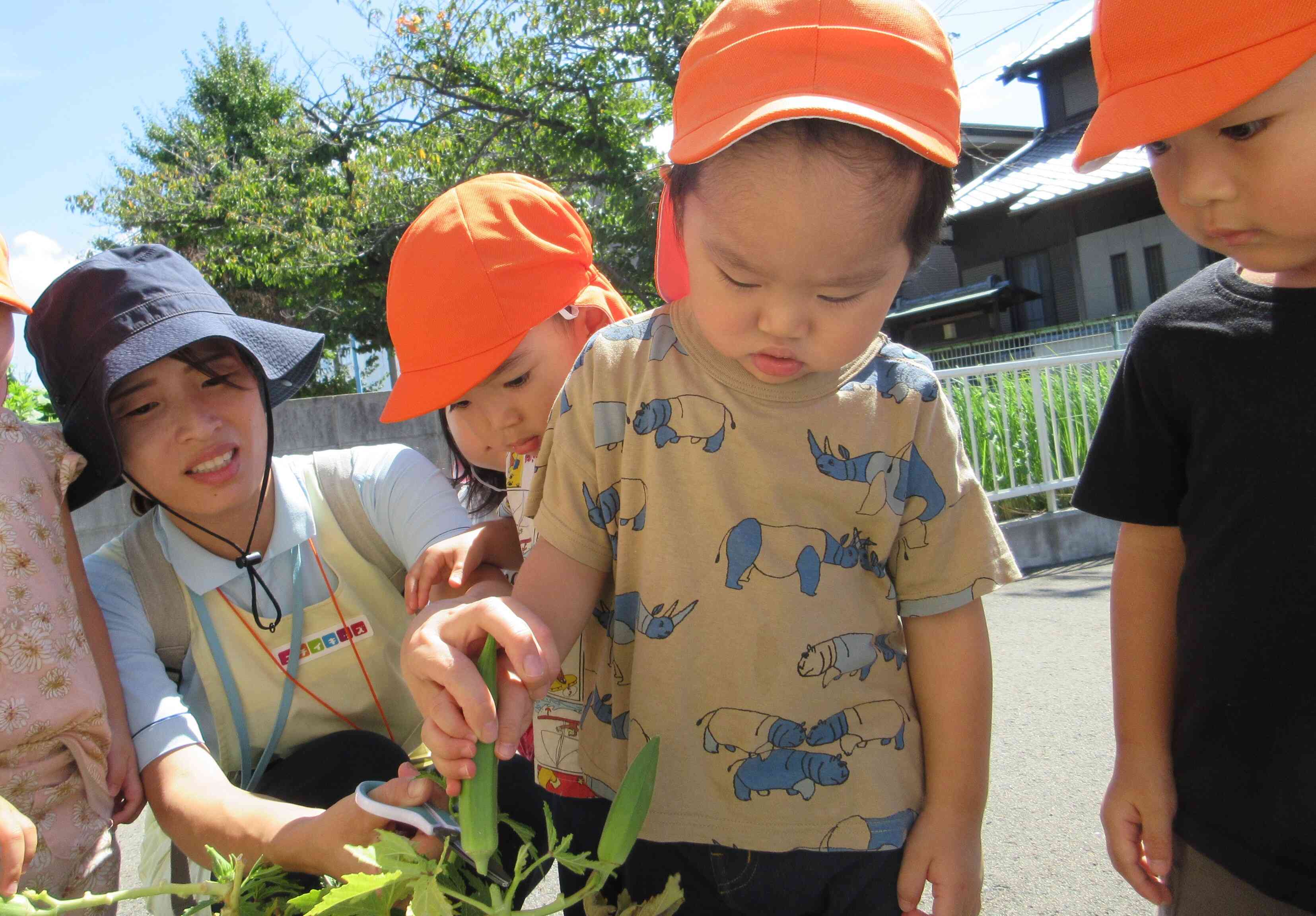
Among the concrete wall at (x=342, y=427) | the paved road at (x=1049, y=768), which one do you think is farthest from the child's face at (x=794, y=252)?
the concrete wall at (x=342, y=427)

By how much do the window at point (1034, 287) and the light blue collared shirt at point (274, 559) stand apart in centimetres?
1462

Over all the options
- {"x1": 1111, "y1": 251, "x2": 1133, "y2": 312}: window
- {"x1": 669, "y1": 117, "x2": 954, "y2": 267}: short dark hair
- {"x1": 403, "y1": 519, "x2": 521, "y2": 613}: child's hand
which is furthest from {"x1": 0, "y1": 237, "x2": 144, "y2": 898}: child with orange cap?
{"x1": 1111, "y1": 251, "x2": 1133, "y2": 312}: window

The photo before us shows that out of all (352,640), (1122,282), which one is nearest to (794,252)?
(352,640)

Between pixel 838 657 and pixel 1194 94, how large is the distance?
0.74 metres

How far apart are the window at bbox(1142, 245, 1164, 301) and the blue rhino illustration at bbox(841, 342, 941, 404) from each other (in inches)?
533

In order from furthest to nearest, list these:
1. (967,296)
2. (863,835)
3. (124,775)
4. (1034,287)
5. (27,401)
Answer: (1034,287), (967,296), (27,401), (124,775), (863,835)

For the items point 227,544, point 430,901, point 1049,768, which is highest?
point 227,544

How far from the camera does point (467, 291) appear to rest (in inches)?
61.9

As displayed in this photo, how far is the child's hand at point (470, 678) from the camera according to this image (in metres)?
0.93

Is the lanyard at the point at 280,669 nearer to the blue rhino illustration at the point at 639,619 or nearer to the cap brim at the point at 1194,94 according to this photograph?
the blue rhino illustration at the point at 639,619

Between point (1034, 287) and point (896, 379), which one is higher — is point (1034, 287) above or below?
above

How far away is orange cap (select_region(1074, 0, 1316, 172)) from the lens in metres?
0.94

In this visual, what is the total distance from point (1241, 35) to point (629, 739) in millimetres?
1054

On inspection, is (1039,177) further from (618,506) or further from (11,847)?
(11,847)
